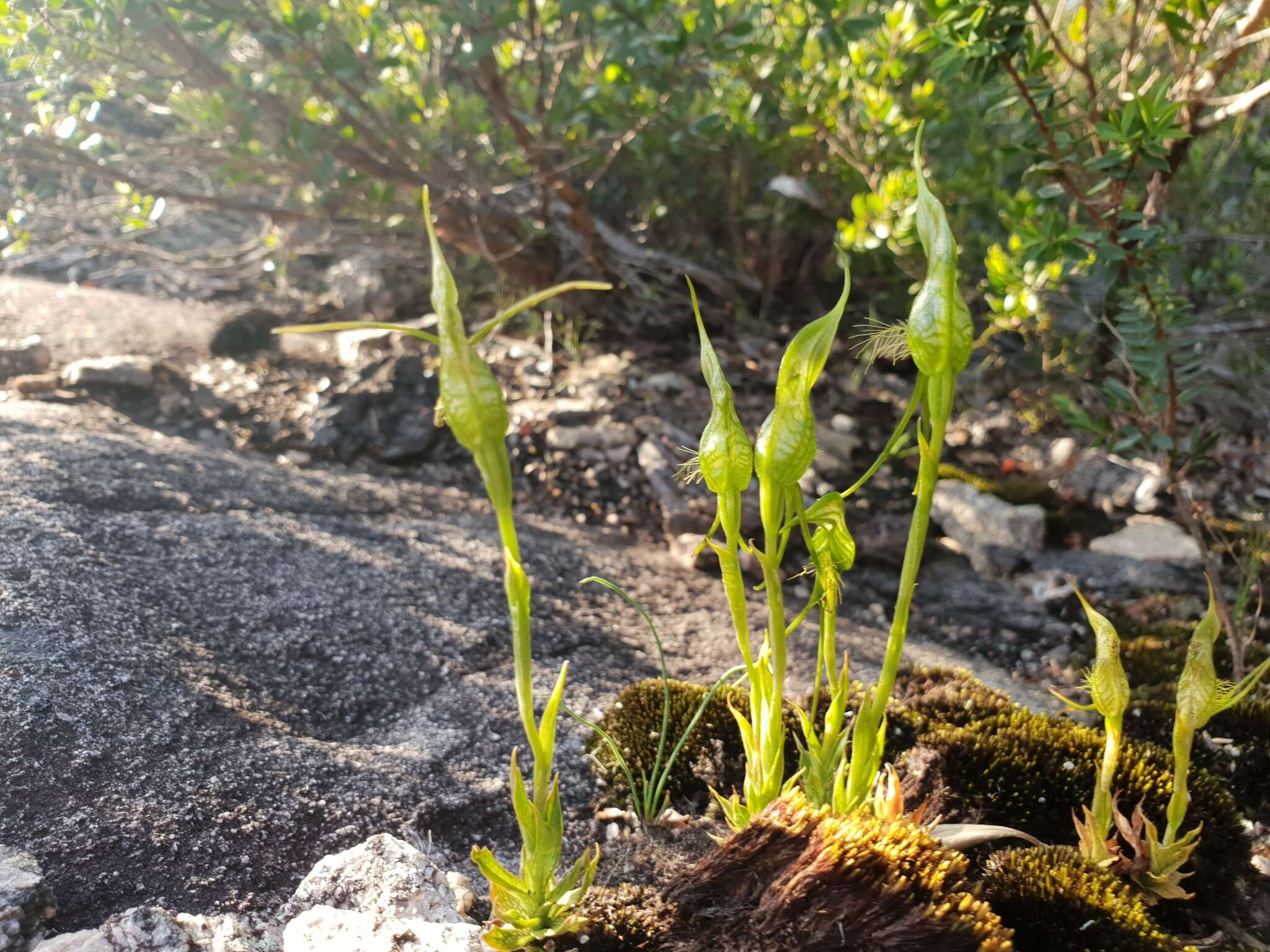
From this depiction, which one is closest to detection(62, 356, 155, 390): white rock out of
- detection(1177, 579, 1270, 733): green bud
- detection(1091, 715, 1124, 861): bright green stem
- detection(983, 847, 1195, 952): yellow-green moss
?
detection(983, 847, 1195, 952): yellow-green moss

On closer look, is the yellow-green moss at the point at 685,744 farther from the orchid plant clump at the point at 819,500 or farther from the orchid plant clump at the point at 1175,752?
the orchid plant clump at the point at 1175,752

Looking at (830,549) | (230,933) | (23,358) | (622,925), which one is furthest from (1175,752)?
(23,358)

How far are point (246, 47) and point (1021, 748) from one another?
217 inches

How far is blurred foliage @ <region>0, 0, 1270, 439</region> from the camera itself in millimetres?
2885

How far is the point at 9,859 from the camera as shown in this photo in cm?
160

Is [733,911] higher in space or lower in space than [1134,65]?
lower

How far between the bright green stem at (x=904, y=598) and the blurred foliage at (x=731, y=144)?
1.63 m

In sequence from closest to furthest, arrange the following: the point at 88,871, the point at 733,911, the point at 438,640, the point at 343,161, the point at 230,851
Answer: the point at 733,911
the point at 88,871
the point at 230,851
the point at 438,640
the point at 343,161

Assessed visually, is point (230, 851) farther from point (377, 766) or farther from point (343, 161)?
point (343, 161)

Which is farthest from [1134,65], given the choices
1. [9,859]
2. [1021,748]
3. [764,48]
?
[9,859]

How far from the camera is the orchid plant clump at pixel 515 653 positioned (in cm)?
122

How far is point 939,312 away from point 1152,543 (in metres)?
3.44

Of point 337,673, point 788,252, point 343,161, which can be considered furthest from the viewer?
point 788,252

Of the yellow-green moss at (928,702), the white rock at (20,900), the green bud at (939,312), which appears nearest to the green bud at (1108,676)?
the yellow-green moss at (928,702)
